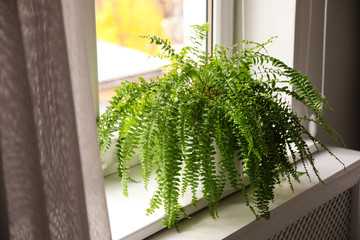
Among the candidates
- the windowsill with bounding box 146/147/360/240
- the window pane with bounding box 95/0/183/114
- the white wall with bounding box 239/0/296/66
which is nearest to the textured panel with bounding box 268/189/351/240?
the windowsill with bounding box 146/147/360/240

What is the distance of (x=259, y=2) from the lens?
163 cm

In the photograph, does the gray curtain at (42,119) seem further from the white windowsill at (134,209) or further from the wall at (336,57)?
the wall at (336,57)

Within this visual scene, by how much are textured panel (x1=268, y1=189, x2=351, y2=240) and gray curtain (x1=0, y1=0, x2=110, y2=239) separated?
83cm

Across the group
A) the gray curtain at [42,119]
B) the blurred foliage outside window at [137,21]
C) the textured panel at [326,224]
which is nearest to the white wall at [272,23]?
the blurred foliage outside window at [137,21]

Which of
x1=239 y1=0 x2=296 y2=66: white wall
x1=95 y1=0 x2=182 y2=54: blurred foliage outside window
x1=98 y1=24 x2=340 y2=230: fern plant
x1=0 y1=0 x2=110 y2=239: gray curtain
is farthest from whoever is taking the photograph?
x1=239 y1=0 x2=296 y2=66: white wall

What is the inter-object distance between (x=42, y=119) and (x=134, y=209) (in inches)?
24.6

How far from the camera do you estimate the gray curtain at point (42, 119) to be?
587 mm

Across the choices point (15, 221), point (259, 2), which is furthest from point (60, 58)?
point (259, 2)

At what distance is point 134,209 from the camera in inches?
46.9

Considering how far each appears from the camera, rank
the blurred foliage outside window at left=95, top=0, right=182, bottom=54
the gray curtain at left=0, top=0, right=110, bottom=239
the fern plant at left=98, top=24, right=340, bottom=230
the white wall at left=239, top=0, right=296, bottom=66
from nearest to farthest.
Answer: the gray curtain at left=0, top=0, right=110, bottom=239
the fern plant at left=98, top=24, right=340, bottom=230
the blurred foliage outside window at left=95, top=0, right=182, bottom=54
the white wall at left=239, top=0, right=296, bottom=66

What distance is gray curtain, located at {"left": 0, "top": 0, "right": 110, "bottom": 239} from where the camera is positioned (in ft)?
1.93

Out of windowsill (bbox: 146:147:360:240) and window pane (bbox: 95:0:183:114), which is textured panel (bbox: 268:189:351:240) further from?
window pane (bbox: 95:0:183:114)

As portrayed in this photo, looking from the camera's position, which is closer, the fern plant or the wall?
the fern plant

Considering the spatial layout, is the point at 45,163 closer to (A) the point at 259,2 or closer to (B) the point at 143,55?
(B) the point at 143,55
